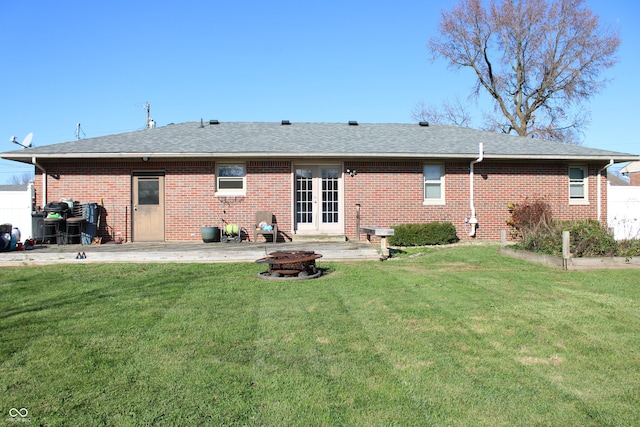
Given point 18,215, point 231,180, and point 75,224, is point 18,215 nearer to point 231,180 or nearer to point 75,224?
point 75,224

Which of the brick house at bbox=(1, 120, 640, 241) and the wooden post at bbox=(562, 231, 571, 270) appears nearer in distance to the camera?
the wooden post at bbox=(562, 231, 571, 270)

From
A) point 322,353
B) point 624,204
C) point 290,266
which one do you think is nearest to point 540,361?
point 322,353

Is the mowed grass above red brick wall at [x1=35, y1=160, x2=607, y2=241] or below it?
below

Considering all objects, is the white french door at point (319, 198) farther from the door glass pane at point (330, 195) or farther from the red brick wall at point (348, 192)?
the red brick wall at point (348, 192)

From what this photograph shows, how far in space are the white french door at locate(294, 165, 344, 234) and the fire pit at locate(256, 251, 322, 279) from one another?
591 centimetres

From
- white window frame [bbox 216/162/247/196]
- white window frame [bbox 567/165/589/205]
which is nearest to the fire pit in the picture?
white window frame [bbox 216/162/247/196]

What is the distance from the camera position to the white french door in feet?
46.4

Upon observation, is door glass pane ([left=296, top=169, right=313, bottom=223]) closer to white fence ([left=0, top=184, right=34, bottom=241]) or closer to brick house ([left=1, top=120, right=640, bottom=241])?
brick house ([left=1, top=120, right=640, bottom=241])

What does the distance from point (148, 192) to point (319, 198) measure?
4.95 m

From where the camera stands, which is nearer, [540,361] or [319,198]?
[540,361]

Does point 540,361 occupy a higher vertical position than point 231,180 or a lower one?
lower

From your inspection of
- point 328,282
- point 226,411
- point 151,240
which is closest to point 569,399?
point 226,411

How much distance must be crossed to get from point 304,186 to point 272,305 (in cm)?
847

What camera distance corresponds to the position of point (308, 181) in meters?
14.2
